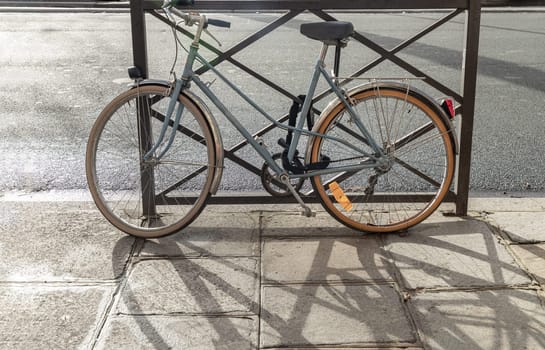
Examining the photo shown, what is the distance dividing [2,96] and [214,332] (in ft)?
19.2

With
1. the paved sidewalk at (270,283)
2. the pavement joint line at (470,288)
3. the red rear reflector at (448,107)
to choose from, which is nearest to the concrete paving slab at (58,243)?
the paved sidewalk at (270,283)

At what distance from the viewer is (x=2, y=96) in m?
8.41

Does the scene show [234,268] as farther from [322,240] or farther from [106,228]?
[106,228]

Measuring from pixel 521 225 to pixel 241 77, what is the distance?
16.6 ft

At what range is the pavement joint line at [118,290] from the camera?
3503mm

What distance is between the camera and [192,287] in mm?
3936

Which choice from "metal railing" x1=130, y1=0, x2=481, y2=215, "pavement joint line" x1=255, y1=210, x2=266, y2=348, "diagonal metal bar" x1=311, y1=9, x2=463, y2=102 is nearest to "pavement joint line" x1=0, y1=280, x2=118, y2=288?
"pavement joint line" x1=255, y1=210, x2=266, y2=348

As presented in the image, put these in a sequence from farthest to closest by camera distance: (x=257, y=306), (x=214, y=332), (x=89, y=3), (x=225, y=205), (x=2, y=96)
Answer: (x=89, y=3), (x=2, y=96), (x=225, y=205), (x=257, y=306), (x=214, y=332)

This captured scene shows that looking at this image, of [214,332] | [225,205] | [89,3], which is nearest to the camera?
[214,332]

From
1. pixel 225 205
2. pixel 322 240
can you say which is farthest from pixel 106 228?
pixel 322 240

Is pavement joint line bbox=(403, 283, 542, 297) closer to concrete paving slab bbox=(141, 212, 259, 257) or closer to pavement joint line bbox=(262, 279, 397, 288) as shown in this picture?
pavement joint line bbox=(262, 279, 397, 288)

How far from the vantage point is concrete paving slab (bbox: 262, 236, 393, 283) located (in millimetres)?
4062

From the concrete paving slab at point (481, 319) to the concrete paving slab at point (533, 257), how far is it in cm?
26

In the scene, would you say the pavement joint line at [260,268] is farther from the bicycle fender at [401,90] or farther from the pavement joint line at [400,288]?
the pavement joint line at [400,288]
